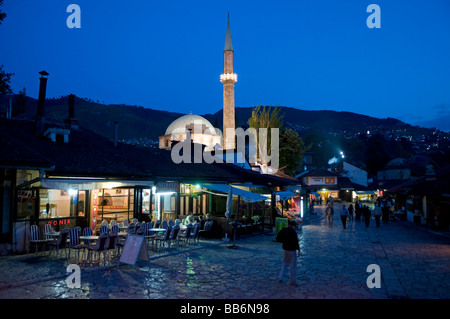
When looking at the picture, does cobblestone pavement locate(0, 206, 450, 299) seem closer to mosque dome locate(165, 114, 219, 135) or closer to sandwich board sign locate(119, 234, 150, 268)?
sandwich board sign locate(119, 234, 150, 268)

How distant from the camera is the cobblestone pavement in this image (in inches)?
286

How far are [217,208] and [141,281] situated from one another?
42.4 feet

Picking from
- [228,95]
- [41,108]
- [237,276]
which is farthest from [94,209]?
[228,95]

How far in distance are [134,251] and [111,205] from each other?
6568 millimetres

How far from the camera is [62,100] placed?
146m

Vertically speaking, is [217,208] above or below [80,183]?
below

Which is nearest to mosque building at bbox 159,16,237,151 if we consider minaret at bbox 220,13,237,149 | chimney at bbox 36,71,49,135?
minaret at bbox 220,13,237,149

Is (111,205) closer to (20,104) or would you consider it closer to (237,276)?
(237,276)

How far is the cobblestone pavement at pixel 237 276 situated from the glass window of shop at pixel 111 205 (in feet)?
11.7

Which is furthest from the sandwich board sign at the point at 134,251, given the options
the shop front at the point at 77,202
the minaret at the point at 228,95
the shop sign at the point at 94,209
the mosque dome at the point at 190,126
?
the mosque dome at the point at 190,126

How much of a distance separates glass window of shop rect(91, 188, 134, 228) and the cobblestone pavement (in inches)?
140
